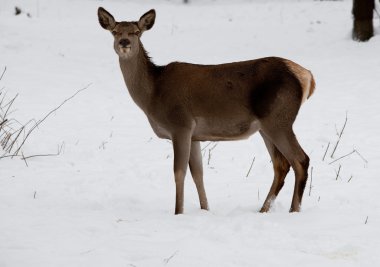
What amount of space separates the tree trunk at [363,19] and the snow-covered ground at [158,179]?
0.31 m

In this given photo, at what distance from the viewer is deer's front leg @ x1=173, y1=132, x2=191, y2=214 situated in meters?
6.31

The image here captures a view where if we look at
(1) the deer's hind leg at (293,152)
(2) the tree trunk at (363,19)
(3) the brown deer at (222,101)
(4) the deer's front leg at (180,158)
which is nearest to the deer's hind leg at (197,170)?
(3) the brown deer at (222,101)

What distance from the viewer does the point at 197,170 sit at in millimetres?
6789

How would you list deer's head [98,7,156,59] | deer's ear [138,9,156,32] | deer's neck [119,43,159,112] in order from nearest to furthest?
1. deer's head [98,7,156,59]
2. deer's neck [119,43,159,112]
3. deer's ear [138,9,156,32]

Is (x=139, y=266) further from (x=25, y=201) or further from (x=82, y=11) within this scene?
(x=82, y=11)

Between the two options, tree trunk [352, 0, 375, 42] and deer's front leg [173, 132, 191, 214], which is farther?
tree trunk [352, 0, 375, 42]

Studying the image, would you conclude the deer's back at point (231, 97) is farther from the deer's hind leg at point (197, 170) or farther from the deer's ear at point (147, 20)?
the deer's ear at point (147, 20)

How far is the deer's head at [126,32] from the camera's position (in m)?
6.37

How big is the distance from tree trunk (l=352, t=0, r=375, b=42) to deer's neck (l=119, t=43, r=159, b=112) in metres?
11.4

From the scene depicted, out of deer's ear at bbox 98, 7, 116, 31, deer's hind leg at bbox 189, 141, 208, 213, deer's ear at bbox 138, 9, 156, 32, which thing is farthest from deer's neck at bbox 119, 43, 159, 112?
deer's hind leg at bbox 189, 141, 208, 213

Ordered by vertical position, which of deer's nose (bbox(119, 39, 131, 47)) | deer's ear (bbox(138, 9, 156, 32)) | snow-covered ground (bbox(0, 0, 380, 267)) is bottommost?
snow-covered ground (bbox(0, 0, 380, 267))

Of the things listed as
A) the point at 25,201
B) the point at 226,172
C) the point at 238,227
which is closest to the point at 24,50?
the point at 226,172

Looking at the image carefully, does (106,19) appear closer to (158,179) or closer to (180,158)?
(180,158)

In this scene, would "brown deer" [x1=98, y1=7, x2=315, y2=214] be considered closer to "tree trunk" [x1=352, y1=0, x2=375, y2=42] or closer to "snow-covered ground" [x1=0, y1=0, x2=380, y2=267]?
"snow-covered ground" [x1=0, y1=0, x2=380, y2=267]
